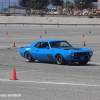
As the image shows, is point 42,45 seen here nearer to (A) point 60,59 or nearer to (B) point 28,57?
(B) point 28,57

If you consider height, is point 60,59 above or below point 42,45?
below

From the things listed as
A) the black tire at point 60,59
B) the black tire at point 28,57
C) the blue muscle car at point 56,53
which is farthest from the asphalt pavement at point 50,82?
the black tire at point 28,57

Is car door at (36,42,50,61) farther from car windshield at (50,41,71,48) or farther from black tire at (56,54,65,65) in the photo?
black tire at (56,54,65,65)

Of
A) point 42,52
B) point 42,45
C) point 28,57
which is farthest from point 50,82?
point 28,57

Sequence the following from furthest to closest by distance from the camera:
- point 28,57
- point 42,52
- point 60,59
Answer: point 28,57 < point 42,52 < point 60,59

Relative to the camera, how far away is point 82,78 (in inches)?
608

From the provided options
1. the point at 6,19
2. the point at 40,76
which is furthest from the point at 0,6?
the point at 40,76

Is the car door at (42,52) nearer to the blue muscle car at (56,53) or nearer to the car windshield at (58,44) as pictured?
the blue muscle car at (56,53)

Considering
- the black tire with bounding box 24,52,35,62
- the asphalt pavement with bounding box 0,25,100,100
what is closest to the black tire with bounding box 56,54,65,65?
the asphalt pavement with bounding box 0,25,100,100

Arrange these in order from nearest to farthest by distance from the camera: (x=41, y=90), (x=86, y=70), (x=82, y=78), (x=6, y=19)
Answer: (x=41, y=90) < (x=82, y=78) < (x=86, y=70) < (x=6, y=19)

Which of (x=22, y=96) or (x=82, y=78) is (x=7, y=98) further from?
(x=82, y=78)

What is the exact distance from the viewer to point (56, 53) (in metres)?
20.2

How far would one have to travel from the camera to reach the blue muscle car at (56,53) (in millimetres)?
19797

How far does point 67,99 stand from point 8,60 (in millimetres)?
11819
